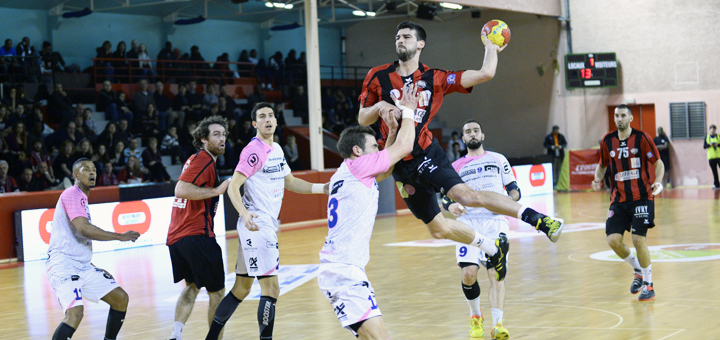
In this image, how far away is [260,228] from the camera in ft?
22.6

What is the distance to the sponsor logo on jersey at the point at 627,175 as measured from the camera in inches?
352

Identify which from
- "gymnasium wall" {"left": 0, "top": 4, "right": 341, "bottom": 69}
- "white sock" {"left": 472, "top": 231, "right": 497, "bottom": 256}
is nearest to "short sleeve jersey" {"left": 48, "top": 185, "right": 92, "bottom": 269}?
"white sock" {"left": 472, "top": 231, "right": 497, "bottom": 256}

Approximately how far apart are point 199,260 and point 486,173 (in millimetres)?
3007

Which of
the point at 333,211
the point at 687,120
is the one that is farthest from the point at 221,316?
the point at 687,120

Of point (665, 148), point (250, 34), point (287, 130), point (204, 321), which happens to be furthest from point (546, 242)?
point (250, 34)

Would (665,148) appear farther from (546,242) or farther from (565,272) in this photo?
(565,272)

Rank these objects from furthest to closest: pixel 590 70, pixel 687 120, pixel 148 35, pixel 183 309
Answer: pixel 148 35
pixel 590 70
pixel 687 120
pixel 183 309

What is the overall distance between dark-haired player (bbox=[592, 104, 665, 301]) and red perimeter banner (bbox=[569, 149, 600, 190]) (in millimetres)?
17672

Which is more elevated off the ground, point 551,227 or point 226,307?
point 551,227

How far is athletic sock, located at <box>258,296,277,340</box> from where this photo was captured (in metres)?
6.81

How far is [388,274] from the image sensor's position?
37.1ft

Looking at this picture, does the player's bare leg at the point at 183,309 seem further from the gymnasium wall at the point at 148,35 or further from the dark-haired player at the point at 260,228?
the gymnasium wall at the point at 148,35

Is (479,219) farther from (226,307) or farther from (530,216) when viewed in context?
(226,307)

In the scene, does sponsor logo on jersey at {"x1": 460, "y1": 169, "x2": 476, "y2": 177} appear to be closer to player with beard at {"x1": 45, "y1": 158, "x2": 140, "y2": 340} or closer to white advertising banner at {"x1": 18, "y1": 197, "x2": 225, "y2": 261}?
player with beard at {"x1": 45, "y1": 158, "x2": 140, "y2": 340}
